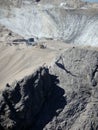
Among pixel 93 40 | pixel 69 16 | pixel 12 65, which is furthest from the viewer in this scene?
pixel 69 16

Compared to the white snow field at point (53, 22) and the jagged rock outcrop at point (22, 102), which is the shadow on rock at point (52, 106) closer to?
the jagged rock outcrop at point (22, 102)

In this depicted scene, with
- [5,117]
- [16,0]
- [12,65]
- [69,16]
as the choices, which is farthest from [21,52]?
[16,0]

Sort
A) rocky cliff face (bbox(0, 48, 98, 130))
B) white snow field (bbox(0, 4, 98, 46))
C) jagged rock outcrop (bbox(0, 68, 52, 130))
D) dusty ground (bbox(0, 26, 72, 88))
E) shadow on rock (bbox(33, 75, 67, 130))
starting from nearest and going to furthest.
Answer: jagged rock outcrop (bbox(0, 68, 52, 130)) → rocky cliff face (bbox(0, 48, 98, 130)) → shadow on rock (bbox(33, 75, 67, 130)) → dusty ground (bbox(0, 26, 72, 88)) → white snow field (bbox(0, 4, 98, 46))

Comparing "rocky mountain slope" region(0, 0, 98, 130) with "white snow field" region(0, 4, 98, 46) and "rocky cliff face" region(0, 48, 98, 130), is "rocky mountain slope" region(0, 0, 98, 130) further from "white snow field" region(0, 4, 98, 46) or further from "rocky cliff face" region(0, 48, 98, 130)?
"white snow field" region(0, 4, 98, 46)

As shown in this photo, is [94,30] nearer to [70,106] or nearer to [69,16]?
[69,16]

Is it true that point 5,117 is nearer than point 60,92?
Yes

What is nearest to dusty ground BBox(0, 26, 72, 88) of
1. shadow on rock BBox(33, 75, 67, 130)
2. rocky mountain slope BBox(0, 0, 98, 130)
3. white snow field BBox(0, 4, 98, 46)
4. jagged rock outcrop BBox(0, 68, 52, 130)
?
rocky mountain slope BBox(0, 0, 98, 130)

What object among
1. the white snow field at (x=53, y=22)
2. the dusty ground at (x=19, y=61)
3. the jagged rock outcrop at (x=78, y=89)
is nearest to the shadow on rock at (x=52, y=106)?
the jagged rock outcrop at (x=78, y=89)
